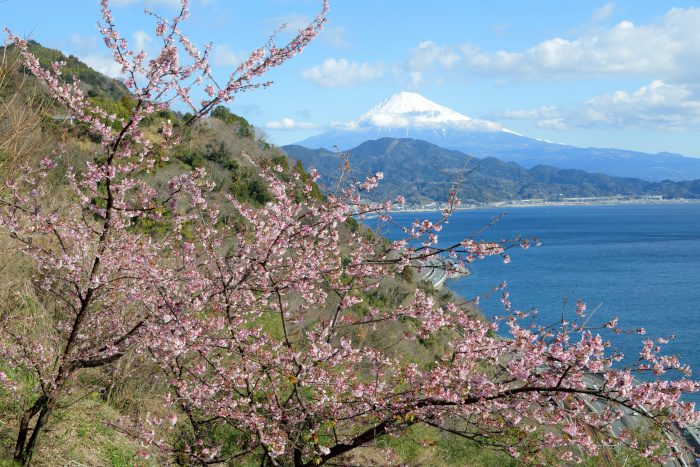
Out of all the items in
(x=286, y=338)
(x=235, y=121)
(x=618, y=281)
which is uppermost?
(x=235, y=121)

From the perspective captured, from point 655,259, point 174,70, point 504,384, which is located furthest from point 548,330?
point 655,259

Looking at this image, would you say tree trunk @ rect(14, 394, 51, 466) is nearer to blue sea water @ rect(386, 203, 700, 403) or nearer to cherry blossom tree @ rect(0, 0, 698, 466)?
cherry blossom tree @ rect(0, 0, 698, 466)

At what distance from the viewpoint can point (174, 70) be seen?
331 cm

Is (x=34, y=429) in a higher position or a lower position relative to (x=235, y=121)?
lower

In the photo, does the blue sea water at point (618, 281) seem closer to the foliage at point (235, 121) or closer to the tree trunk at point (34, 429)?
the foliage at point (235, 121)

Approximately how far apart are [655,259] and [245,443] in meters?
85.3

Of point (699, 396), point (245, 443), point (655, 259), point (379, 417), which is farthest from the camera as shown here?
point (655, 259)

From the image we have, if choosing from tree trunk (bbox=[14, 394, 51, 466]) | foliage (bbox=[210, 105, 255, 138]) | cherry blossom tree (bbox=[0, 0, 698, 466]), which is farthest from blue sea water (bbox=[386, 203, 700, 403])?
tree trunk (bbox=[14, 394, 51, 466])

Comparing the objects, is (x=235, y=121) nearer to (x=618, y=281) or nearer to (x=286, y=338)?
(x=286, y=338)

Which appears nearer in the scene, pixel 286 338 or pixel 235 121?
pixel 286 338

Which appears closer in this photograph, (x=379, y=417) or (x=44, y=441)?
(x=379, y=417)

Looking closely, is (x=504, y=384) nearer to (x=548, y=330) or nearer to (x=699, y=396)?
(x=548, y=330)

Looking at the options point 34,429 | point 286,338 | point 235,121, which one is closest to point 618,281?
point 235,121

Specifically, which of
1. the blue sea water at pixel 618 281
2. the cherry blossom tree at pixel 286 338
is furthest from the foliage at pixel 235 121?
the cherry blossom tree at pixel 286 338
